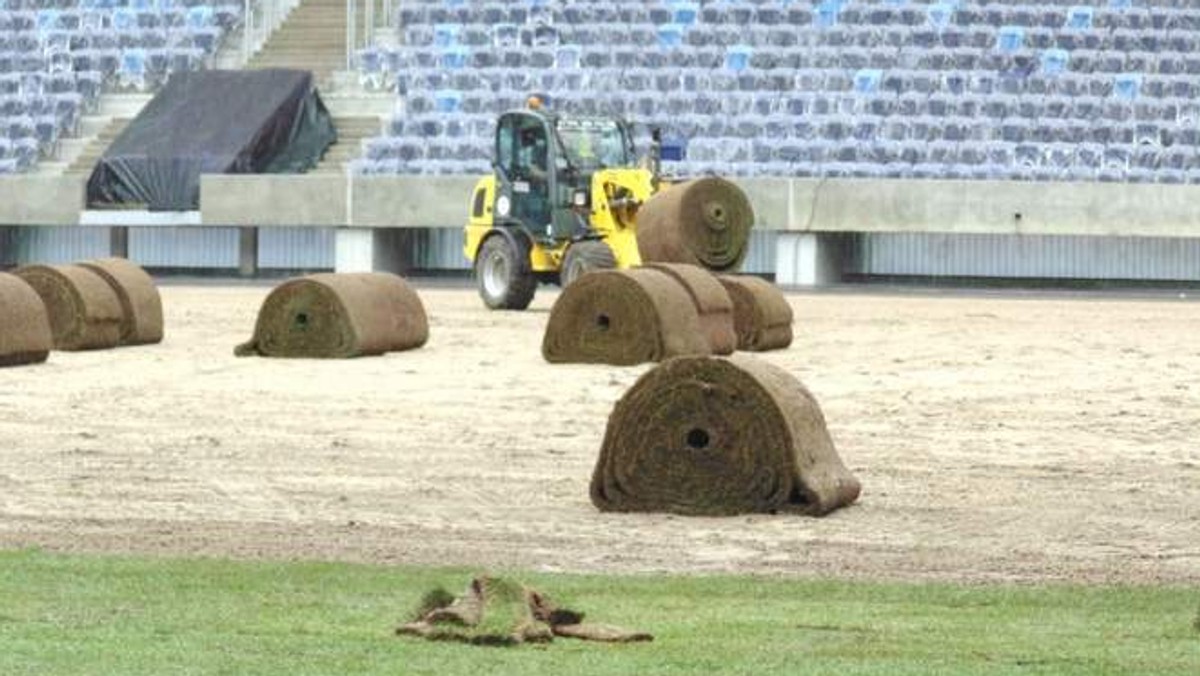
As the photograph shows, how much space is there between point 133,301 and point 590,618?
2059 centimetres

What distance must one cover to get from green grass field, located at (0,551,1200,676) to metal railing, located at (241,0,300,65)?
1675 inches

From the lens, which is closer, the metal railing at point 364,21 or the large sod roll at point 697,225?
the large sod roll at point 697,225

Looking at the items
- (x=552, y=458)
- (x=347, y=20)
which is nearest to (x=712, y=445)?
(x=552, y=458)

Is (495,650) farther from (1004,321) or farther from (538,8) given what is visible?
(538,8)

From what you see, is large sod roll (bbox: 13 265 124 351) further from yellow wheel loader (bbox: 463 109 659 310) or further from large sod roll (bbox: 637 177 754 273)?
yellow wheel loader (bbox: 463 109 659 310)

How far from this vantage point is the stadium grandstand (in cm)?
4703

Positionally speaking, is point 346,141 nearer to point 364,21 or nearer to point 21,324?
point 364,21

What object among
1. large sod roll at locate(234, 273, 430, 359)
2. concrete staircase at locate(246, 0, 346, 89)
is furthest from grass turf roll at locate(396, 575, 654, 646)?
concrete staircase at locate(246, 0, 346, 89)

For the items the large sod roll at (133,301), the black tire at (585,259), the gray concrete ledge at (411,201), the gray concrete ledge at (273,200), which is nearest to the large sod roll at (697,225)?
the black tire at (585,259)

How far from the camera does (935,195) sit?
1826 inches

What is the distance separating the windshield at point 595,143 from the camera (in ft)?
134

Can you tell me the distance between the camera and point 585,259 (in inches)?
1519

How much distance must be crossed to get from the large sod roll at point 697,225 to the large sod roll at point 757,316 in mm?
5918

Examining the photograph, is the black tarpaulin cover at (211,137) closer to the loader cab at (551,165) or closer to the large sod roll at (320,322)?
the loader cab at (551,165)
